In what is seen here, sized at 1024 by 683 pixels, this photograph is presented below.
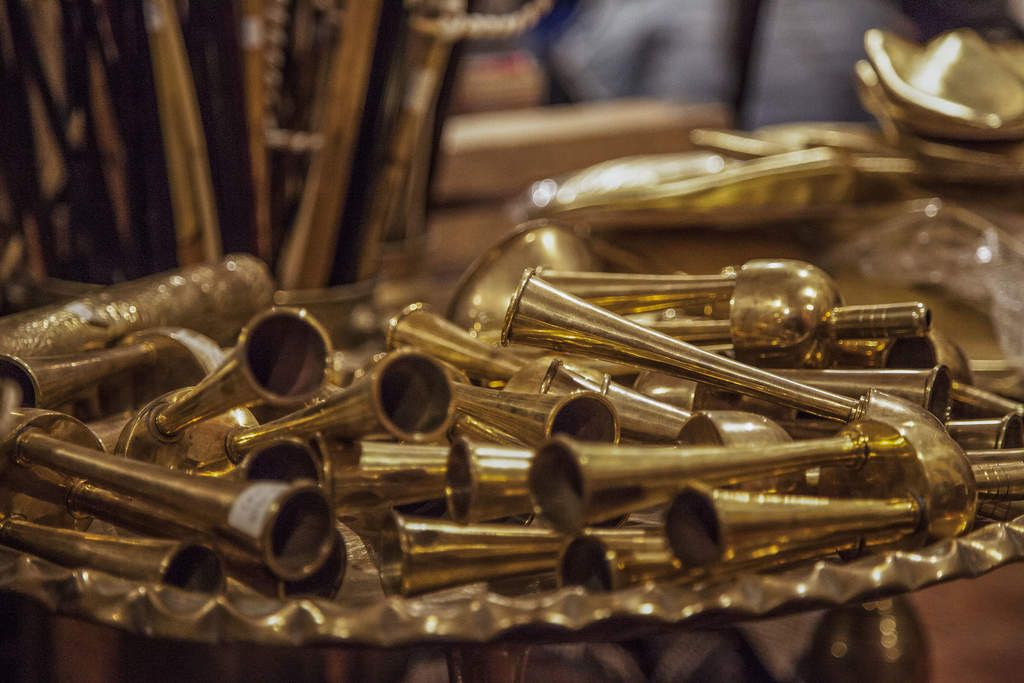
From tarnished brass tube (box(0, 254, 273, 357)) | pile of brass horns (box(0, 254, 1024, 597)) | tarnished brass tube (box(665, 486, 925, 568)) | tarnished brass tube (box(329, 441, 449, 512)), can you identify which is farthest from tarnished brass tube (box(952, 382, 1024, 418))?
tarnished brass tube (box(0, 254, 273, 357))

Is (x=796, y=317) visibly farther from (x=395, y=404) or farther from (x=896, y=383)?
(x=395, y=404)

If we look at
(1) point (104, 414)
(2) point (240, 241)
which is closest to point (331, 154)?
(2) point (240, 241)

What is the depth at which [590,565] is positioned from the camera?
0.29m

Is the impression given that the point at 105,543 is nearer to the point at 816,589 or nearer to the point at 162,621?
the point at 162,621

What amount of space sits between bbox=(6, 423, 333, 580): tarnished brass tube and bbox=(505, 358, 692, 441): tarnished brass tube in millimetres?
117

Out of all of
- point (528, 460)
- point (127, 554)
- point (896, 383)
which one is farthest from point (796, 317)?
point (127, 554)

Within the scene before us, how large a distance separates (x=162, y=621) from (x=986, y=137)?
67 centimetres

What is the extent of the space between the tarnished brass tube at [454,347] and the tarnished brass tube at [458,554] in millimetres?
120

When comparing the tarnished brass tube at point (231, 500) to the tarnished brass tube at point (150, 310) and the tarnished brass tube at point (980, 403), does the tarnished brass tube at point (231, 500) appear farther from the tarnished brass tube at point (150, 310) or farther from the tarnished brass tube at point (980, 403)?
the tarnished brass tube at point (980, 403)

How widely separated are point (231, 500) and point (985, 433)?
30 centimetres

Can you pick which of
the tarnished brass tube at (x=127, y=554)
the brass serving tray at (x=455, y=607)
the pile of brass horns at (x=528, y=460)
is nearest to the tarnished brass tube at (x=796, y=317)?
the pile of brass horns at (x=528, y=460)

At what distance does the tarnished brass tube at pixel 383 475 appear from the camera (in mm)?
305

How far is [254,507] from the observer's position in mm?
266

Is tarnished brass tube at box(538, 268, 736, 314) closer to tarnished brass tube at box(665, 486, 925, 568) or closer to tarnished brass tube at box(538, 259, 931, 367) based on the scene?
tarnished brass tube at box(538, 259, 931, 367)
